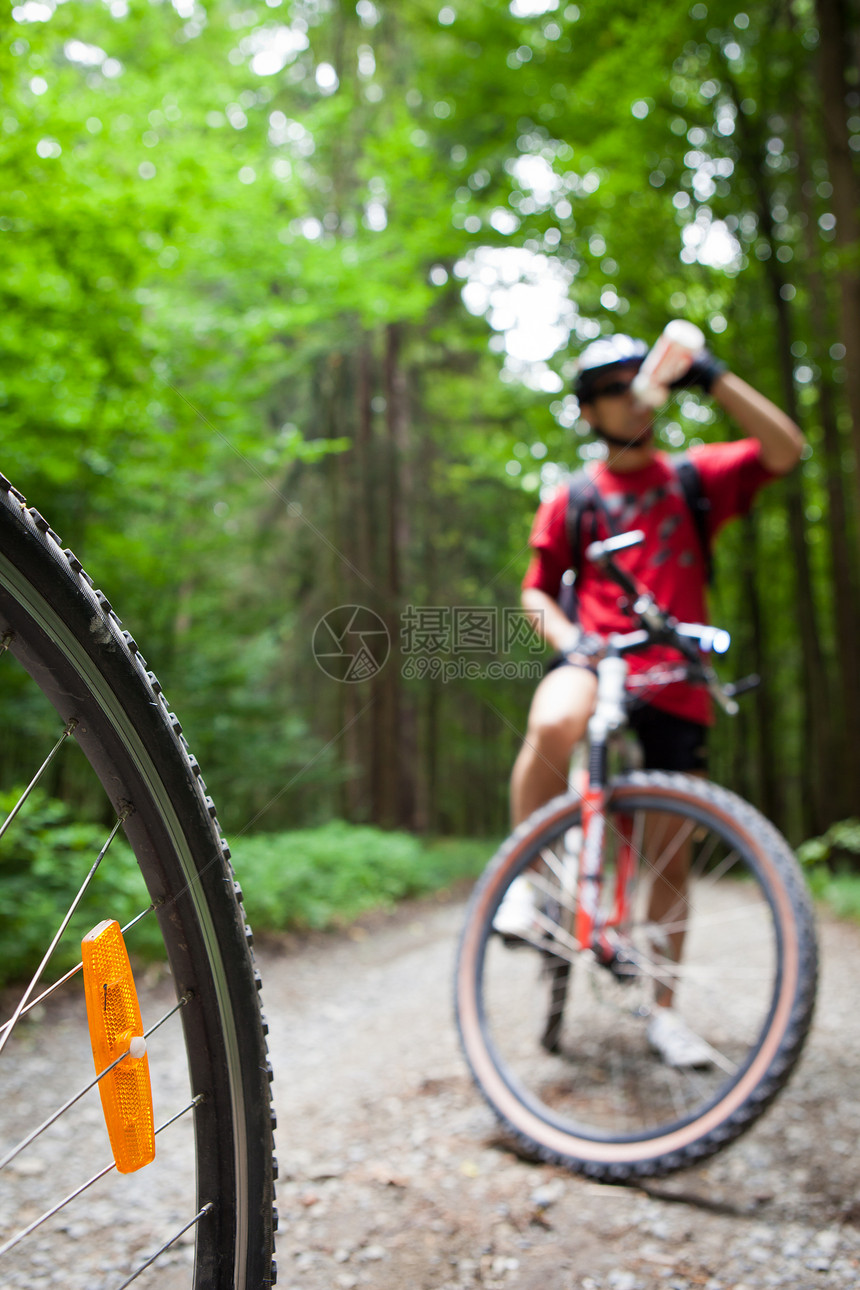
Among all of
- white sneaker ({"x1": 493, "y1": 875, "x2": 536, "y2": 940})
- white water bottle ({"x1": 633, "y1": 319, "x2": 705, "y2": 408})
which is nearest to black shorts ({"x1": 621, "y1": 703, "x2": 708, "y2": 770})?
white sneaker ({"x1": 493, "y1": 875, "x2": 536, "y2": 940})

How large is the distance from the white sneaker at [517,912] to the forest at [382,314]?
33 cm

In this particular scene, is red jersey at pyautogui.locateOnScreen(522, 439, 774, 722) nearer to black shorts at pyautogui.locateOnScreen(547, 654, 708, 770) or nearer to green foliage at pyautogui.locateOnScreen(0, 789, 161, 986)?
black shorts at pyautogui.locateOnScreen(547, 654, 708, 770)

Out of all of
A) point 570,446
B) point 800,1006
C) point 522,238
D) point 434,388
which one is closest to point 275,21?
point 522,238

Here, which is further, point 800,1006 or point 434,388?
point 434,388

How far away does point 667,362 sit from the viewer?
1779 millimetres

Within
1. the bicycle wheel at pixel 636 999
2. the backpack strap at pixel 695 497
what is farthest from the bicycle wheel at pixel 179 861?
the backpack strap at pixel 695 497

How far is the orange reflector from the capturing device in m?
0.69

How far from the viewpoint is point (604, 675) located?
5.86 ft

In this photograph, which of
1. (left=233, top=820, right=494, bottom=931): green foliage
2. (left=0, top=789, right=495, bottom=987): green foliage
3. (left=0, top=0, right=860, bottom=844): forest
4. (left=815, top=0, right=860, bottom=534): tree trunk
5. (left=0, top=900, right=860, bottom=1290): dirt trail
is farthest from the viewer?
(left=815, top=0, right=860, bottom=534): tree trunk

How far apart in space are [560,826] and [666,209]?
6.89 metres

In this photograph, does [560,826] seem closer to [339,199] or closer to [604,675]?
[604,675]

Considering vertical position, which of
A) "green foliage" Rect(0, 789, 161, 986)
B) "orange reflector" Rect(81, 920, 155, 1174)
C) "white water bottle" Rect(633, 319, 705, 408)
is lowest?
"green foliage" Rect(0, 789, 161, 986)

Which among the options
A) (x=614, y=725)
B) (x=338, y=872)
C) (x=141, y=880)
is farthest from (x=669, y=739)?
(x=338, y=872)

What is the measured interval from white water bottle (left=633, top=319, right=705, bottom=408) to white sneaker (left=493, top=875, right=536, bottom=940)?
1.10 m
